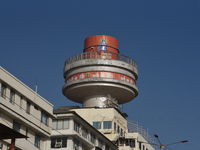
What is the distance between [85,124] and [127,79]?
30102 millimetres

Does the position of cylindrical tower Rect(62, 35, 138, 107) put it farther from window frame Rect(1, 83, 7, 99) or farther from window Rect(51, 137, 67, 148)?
window frame Rect(1, 83, 7, 99)

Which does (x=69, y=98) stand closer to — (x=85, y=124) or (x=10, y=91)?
(x=85, y=124)

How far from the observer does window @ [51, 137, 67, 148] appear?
62.8m

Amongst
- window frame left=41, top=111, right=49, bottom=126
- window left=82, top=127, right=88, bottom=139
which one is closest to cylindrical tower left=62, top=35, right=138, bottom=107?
window left=82, top=127, right=88, bottom=139

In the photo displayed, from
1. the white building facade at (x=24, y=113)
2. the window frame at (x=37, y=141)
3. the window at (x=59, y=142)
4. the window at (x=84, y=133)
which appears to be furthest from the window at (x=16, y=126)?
the window at (x=84, y=133)

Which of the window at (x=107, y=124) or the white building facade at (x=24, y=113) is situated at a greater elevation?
the window at (x=107, y=124)

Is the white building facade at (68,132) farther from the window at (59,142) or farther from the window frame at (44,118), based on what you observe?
the window frame at (44,118)

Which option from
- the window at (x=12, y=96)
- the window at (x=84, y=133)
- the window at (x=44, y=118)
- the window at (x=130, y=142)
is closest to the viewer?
the window at (x=12, y=96)

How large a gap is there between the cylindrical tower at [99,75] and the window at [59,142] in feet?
101

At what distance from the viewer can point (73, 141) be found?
63.8 m

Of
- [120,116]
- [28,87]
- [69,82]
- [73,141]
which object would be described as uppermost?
[69,82]

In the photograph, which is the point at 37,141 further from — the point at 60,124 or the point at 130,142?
the point at 130,142

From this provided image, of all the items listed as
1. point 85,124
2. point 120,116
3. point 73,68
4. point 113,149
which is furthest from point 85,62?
point 85,124

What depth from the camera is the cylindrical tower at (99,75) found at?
3691 inches
